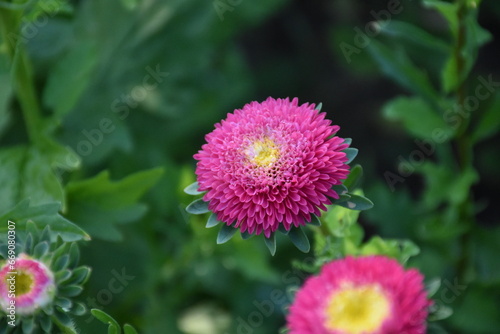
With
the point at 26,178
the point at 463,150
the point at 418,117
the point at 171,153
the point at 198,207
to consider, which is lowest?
the point at 171,153

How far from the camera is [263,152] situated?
1.45m

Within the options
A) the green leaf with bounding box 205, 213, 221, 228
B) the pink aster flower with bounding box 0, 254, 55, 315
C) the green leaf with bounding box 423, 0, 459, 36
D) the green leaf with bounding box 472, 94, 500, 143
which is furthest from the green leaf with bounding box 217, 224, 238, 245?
the green leaf with bounding box 472, 94, 500, 143

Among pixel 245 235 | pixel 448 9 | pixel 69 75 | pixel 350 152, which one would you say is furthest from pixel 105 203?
pixel 448 9

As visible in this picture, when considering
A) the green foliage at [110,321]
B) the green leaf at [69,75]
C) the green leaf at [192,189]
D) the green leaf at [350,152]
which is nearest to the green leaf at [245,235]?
the green leaf at [192,189]

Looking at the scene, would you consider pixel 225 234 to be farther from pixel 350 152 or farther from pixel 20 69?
pixel 20 69

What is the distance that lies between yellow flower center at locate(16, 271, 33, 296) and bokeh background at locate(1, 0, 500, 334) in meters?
0.51

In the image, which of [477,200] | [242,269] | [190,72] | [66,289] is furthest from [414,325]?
[477,200]

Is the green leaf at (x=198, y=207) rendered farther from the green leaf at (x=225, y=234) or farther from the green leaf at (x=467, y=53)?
the green leaf at (x=467, y=53)

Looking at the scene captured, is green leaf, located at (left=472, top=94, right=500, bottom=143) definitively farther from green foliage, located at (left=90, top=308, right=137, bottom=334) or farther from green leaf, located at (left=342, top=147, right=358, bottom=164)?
green foliage, located at (left=90, top=308, right=137, bottom=334)

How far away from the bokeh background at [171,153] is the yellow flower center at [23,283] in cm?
51

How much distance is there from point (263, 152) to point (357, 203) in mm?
203

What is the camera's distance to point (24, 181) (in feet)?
7.00

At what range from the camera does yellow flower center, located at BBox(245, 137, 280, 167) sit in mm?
1438

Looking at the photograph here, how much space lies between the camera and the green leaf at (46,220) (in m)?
1.63
